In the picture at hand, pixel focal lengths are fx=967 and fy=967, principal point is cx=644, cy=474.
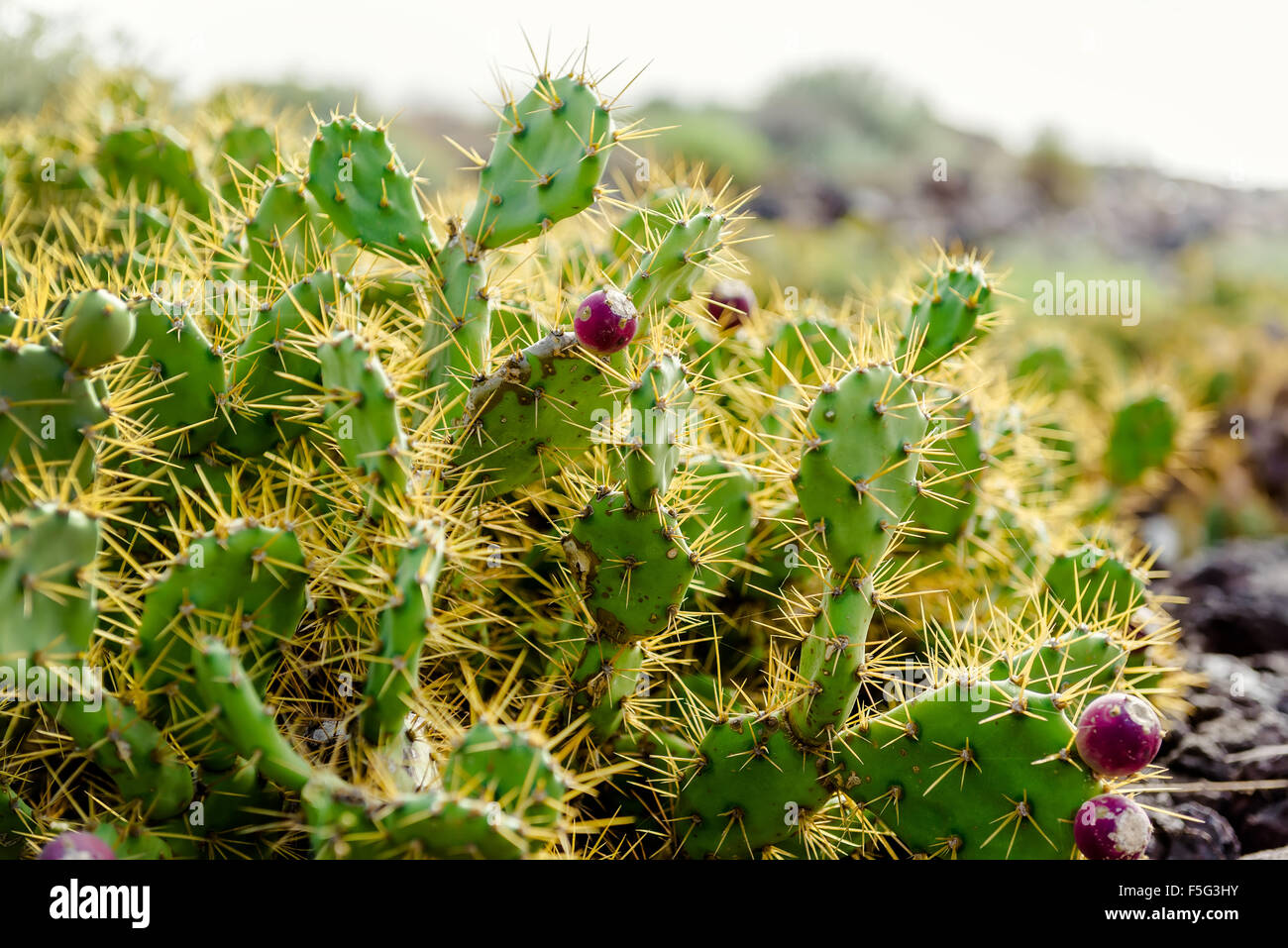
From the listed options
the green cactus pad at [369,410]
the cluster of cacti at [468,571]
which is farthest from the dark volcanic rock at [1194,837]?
the green cactus pad at [369,410]

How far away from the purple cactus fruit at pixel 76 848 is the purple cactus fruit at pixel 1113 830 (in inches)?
68.0

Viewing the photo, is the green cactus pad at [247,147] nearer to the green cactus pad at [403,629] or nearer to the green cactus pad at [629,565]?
the green cactus pad at [629,565]

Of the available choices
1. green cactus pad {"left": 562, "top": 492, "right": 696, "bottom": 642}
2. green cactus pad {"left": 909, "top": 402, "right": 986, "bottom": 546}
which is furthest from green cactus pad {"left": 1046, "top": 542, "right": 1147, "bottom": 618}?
green cactus pad {"left": 562, "top": 492, "right": 696, "bottom": 642}

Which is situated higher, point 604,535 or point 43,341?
point 43,341

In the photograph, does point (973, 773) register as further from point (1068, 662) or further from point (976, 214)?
point (976, 214)

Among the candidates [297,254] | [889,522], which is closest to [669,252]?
[889,522]

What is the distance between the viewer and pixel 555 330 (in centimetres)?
204

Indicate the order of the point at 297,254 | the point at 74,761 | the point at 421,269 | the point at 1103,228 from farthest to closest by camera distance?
1. the point at 1103,228
2. the point at 297,254
3. the point at 421,269
4. the point at 74,761

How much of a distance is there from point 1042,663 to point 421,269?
5.55 feet

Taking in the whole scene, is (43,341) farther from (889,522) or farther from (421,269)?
(889,522)

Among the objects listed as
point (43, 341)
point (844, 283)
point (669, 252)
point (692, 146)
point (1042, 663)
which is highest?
point (692, 146)

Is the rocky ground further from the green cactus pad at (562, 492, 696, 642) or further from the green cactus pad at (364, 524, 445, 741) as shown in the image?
the green cactus pad at (364, 524, 445, 741)
